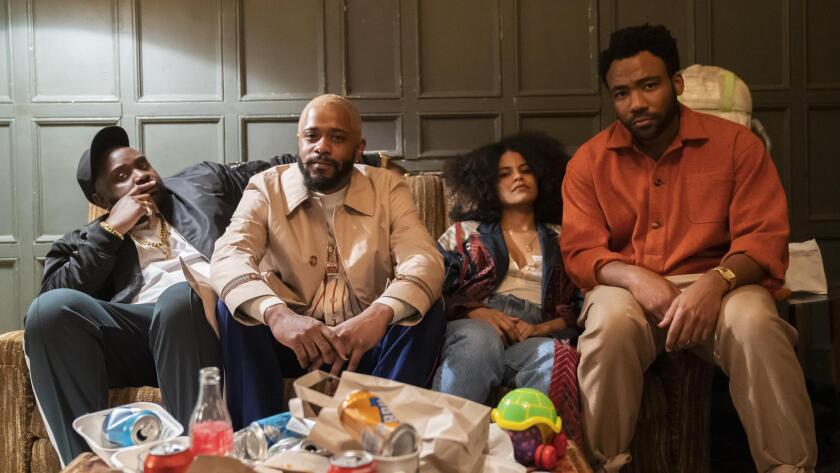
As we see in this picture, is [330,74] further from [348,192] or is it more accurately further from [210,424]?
[210,424]

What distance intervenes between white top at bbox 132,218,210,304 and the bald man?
29 cm

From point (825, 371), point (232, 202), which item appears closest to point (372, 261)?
point (232, 202)

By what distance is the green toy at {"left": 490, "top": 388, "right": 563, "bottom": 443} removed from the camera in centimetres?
132

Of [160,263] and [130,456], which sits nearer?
[130,456]

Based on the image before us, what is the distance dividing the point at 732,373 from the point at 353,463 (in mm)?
1211

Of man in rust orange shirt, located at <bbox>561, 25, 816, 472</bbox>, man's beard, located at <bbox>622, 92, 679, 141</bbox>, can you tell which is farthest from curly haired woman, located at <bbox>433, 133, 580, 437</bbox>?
man's beard, located at <bbox>622, 92, 679, 141</bbox>

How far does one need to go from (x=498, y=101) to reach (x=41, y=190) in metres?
2.23

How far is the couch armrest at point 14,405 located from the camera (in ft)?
6.90

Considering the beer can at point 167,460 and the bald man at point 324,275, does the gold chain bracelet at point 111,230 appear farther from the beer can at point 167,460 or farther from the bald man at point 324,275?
the beer can at point 167,460

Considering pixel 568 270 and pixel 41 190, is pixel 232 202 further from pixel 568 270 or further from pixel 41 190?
pixel 41 190

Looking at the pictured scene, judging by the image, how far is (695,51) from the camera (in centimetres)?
343

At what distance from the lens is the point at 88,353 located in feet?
6.67

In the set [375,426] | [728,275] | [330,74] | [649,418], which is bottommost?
[649,418]

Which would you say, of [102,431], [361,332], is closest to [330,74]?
[361,332]
